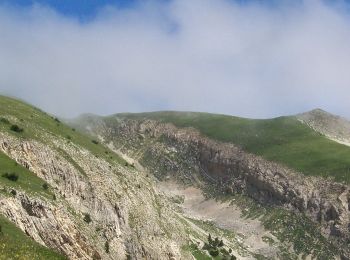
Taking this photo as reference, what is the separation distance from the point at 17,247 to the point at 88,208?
158 ft

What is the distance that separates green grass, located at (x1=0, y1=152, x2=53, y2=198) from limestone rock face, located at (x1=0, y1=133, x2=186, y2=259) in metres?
1.43

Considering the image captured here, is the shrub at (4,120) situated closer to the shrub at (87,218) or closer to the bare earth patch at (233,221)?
the shrub at (87,218)

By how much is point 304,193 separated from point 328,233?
826 inches

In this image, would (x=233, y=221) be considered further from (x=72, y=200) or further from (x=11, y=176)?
(x=11, y=176)

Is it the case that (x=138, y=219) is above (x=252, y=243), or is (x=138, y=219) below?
above

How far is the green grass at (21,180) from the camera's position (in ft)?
220

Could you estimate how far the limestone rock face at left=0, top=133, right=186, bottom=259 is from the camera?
2564 inches

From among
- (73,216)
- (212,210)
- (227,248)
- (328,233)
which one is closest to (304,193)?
(328,233)

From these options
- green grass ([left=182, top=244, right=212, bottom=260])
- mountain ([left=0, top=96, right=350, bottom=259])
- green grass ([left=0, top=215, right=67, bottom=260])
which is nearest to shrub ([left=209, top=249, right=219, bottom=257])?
mountain ([left=0, top=96, right=350, bottom=259])

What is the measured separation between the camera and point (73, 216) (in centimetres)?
7619

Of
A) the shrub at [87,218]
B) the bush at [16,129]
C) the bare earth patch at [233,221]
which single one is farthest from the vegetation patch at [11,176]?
the bare earth patch at [233,221]

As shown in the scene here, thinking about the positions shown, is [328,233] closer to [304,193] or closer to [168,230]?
[304,193]

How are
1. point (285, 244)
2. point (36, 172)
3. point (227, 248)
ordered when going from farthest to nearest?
point (285, 244)
point (227, 248)
point (36, 172)

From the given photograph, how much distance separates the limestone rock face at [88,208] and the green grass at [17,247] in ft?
20.7
